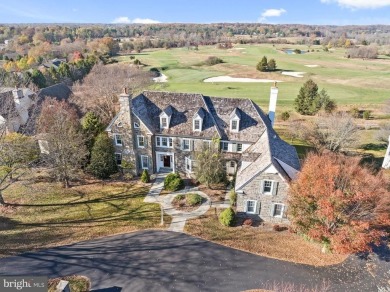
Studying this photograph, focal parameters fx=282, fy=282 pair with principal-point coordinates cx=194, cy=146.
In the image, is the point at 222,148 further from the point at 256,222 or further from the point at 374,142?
the point at 374,142

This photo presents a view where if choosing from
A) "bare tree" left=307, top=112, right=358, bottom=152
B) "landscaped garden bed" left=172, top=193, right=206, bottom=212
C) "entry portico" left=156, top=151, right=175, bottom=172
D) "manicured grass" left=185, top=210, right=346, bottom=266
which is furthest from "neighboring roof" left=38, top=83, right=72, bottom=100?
"bare tree" left=307, top=112, right=358, bottom=152

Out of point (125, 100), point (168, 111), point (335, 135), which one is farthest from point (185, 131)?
point (335, 135)

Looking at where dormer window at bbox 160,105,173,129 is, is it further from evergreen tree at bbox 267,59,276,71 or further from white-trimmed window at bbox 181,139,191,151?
evergreen tree at bbox 267,59,276,71

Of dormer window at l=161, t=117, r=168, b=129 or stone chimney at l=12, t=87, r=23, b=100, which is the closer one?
dormer window at l=161, t=117, r=168, b=129

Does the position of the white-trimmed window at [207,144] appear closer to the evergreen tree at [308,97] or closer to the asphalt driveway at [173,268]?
the asphalt driveway at [173,268]

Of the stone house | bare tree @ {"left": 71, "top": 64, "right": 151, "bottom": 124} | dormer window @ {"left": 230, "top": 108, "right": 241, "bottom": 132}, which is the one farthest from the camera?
bare tree @ {"left": 71, "top": 64, "right": 151, "bottom": 124}

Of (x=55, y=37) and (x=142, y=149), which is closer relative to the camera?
(x=142, y=149)

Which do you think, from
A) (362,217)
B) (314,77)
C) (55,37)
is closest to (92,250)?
(362,217)
